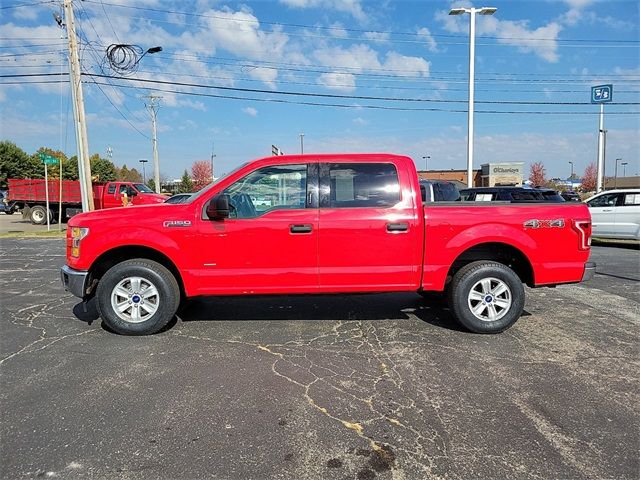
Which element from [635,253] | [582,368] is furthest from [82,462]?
[635,253]

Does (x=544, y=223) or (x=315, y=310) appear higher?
(x=544, y=223)

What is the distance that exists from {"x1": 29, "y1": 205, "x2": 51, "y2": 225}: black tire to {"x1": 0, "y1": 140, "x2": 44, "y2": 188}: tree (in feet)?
151

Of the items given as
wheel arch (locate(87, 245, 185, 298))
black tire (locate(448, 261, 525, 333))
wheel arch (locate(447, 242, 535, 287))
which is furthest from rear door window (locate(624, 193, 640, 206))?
wheel arch (locate(87, 245, 185, 298))

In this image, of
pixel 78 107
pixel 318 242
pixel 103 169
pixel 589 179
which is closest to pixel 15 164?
pixel 103 169

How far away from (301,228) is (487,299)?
2.20 meters

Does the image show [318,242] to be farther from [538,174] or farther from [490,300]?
[538,174]

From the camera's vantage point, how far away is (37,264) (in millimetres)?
10188

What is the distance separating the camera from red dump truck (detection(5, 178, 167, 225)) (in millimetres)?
22234

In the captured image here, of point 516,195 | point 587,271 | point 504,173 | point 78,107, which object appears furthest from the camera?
point 504,173

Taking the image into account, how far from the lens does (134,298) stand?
15.8ft

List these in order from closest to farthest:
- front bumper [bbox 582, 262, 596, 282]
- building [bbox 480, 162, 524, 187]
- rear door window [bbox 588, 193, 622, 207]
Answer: front bumper [bbox 582, 262, 596, 282]
rear door window [bbox 588, 193, 622, 207]
building [bbox 480, 162, 524, 187]

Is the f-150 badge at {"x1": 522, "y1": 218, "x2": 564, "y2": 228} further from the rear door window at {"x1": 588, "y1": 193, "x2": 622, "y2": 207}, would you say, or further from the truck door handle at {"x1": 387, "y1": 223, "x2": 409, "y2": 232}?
the rear door window at {"x1": 588, "y1": 193, "x2": 622, "y2": 207}

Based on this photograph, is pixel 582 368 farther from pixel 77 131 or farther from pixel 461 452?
pixel 77 131

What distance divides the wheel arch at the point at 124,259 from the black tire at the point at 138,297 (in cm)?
15
